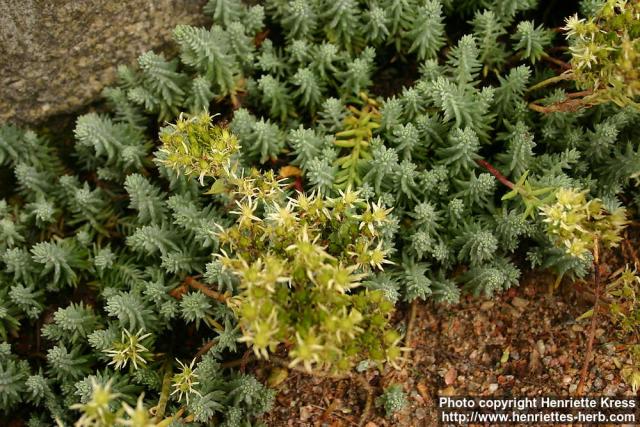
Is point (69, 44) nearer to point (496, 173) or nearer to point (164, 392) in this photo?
point (164, 392)

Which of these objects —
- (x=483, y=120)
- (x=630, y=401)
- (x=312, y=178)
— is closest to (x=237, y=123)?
(x=312, y=178)

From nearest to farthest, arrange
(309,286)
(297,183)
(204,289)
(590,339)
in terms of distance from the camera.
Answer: (309,286) < (590,339) < (204,289) < (297,183)

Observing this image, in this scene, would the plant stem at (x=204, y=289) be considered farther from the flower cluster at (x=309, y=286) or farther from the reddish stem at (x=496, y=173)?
the reddish stem at (x=496, y=173)

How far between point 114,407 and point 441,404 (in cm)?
153

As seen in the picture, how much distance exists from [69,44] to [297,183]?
147cm

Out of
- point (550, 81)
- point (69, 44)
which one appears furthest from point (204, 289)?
point (550, 81)

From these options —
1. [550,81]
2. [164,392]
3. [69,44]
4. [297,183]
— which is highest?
[69,44]

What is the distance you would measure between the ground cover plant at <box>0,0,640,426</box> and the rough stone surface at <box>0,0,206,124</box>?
0.13 m

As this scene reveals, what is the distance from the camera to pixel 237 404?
299 centimetres

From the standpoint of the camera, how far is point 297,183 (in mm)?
3418

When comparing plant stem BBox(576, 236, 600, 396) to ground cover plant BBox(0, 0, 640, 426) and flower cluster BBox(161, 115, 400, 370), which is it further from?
flower cluster BBox(161, 115, 400, 370)

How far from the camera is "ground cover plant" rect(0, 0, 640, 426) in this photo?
111 inches

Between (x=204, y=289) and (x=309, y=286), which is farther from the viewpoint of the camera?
(x=204, y=289)

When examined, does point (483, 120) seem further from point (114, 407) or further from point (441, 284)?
point (114, 407)
